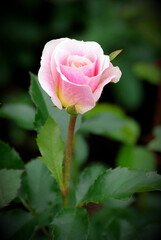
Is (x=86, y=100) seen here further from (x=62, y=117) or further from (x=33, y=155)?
(x=33, y=155)

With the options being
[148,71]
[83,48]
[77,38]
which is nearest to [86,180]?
[83,48]

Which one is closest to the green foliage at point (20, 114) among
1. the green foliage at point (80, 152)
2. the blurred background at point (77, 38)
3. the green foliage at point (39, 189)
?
the green foliage at point (39, 189)

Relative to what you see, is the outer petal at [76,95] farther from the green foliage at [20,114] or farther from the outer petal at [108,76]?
the green foliage at [20,114]

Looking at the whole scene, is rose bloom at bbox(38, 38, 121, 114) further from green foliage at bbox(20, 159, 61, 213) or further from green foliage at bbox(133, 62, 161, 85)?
green foliage at bbox(133, 62, 161, 85)

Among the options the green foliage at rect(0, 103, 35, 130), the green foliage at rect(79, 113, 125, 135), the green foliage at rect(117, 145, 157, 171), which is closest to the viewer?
the green foliage at rect(0, 103, 35, 130)

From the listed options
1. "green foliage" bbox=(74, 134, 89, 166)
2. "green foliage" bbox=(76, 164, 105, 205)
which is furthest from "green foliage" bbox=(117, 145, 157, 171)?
"green foliage" bbox=(76, 164, 105, 205)

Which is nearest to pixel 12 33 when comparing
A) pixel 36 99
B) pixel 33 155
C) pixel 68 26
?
pixel 68 26

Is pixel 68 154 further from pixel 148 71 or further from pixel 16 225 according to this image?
pixel 148 71

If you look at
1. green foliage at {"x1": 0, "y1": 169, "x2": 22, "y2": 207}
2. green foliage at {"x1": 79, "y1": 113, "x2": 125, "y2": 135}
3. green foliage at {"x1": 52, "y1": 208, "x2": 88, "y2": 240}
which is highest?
green foliage at {"x1": 0, "y1": 169, "x2": 22, "y2": 207}
